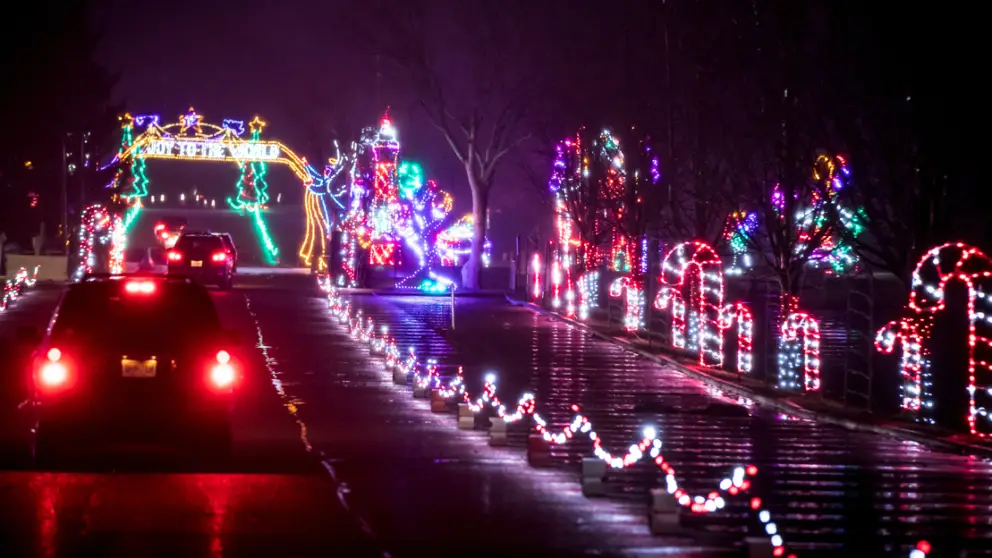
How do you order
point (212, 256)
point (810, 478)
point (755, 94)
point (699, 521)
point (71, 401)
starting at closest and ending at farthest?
1. point (699, 521)
2. point (71, 401)
3. point (810, 478)
4. point (755, 94)
5. point (212, 256)

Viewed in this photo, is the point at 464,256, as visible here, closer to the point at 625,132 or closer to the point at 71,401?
the point at 625,132

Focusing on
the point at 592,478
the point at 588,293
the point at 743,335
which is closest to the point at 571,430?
the point at 592,478

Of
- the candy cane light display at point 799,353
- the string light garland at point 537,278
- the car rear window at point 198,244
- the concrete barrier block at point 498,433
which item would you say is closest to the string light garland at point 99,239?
the car rear window at point 198,244

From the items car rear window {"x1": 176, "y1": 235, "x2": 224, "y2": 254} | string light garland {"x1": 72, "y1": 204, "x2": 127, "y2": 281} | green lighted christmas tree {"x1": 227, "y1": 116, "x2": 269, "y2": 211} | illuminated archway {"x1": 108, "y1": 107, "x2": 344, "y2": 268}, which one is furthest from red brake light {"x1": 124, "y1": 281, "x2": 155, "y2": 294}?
green lighted christmas tree {"x1": 227, "y1": 116, "x2": 269, "y2": 211}

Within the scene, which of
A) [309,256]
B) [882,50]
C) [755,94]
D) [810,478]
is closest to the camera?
[810,478]

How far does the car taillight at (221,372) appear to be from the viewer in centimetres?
1212

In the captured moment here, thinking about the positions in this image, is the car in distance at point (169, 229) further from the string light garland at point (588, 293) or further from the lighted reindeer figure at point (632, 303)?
the lighted reindeer figure at point (632, 303)

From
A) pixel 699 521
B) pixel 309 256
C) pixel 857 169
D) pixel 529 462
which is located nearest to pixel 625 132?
pixel 857 169

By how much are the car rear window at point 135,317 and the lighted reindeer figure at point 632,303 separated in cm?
1996

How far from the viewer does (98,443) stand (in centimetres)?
1183

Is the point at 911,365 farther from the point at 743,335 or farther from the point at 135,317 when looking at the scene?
the point at 135,317

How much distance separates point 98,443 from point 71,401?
432 millimetres

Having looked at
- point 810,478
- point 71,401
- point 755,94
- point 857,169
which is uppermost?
point 755,94

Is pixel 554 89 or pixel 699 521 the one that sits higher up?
pixel 554 89
